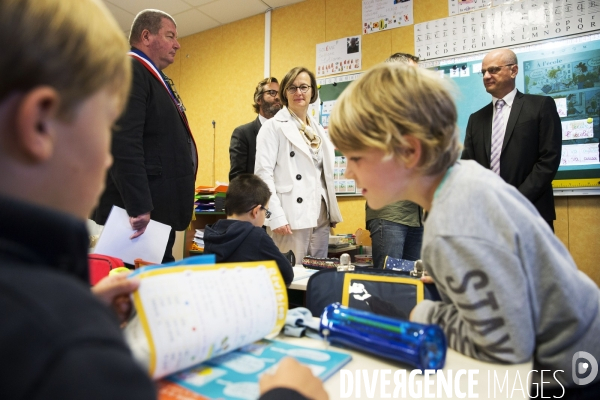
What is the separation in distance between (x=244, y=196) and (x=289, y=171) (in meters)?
0.40

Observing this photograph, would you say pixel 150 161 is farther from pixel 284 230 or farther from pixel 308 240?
pixel 308 240

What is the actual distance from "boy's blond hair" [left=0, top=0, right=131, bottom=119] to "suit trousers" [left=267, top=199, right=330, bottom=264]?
1829mm

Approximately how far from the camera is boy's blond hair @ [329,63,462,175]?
0.72 metres

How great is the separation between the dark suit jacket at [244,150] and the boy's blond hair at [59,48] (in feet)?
7.62

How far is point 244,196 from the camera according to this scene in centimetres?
191

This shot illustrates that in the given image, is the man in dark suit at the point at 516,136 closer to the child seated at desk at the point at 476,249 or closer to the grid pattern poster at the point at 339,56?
the grid pattern poster at the point at 339,56

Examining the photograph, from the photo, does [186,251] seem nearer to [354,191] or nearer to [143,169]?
[354,191]

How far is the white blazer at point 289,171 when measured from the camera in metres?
2.16

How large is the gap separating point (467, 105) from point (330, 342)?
265 centimetres

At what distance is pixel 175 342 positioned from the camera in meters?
0.49

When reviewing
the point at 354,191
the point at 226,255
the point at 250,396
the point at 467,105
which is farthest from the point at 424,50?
the point at 250,396

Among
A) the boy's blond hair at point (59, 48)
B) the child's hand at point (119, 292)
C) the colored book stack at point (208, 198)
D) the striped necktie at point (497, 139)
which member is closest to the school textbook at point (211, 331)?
the child's hand at point (119, 292)

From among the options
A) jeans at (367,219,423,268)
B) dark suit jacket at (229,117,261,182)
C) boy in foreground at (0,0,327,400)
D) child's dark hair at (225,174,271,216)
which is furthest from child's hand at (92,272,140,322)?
dark suit jacket at (229,117,261,182)

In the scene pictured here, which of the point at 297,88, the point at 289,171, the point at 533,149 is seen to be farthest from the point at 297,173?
the point at 533,149
